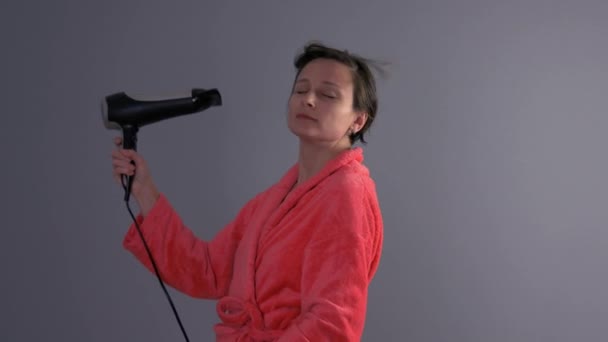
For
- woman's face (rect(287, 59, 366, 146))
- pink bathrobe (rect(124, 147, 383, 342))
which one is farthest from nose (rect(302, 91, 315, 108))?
pink bathrobe (rect(124, 147, 383, 342))

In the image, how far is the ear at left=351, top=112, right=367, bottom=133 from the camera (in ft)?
3.55

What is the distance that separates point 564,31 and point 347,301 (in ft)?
3.42

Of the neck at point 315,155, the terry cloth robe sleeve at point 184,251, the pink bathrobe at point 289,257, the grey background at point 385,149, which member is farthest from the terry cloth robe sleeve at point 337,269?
the grey background at point 385,149

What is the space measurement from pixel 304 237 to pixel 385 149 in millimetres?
567

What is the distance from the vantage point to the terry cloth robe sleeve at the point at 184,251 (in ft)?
3.65

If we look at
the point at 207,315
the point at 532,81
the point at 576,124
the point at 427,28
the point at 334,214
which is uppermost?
the point at 427,28

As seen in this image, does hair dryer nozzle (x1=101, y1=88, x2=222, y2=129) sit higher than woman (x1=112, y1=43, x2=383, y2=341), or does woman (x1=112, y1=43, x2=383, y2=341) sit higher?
hair dryer nozzle (x1=101, y1=88, x2=222, y2=129)

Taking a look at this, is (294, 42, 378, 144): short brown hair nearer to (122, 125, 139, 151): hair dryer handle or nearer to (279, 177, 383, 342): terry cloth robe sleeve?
(279, 177, 383, 342): terry cloth robe sleeve

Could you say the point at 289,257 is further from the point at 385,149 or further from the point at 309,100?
the point at 385,149

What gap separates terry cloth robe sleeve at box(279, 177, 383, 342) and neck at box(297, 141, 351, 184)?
0.36ft

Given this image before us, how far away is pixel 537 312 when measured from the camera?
4.88ft

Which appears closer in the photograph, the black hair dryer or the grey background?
the black hair dryer

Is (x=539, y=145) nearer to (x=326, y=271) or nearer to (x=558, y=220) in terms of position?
(x=558, y=220)

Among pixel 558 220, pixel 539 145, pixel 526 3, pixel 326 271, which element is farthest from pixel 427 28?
pixel 326 271
